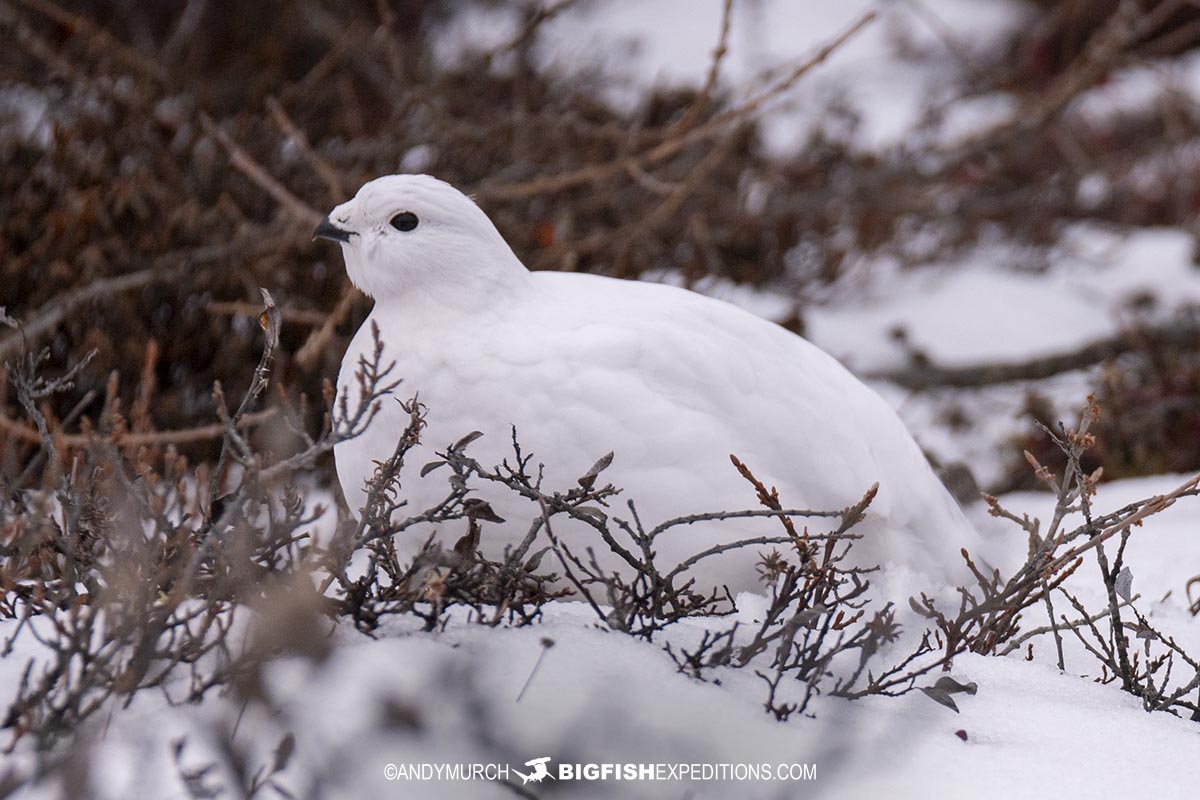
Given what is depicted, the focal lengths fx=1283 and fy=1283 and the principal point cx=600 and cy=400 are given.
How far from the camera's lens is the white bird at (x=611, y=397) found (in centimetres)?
200

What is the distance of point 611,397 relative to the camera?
2008mm

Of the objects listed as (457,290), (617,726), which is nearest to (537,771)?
(617,726)

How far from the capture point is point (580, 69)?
18.2 ft

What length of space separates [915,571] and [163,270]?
215 centimetres

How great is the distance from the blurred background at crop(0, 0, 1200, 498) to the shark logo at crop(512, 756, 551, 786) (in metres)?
0.60

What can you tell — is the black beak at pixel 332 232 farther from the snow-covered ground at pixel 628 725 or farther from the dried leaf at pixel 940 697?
the dried leaf at pixel 940 697

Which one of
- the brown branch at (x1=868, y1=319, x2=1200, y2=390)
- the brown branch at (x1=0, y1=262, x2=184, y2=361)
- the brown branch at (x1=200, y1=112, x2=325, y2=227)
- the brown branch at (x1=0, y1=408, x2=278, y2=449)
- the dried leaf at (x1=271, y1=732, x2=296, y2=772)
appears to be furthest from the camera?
the brown branch at (x1=868, y1=319, x2=1200, y2=390)

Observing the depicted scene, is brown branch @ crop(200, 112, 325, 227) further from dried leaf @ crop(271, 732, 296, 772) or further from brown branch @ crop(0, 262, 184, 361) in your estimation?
dried leaf @ crop(271, 732, 296, 772)

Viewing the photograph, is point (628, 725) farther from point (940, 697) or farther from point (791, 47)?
point (791, 47)

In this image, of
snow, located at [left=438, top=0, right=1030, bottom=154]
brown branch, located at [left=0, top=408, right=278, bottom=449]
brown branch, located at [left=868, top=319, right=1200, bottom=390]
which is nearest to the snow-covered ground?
brown branch, located at [left=0, top=408, right=278, bottom=449]

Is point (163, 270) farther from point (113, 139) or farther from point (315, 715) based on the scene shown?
point (315, 715)

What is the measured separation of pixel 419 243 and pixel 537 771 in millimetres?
1215

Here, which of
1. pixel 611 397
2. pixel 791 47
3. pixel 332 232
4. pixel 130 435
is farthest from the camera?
pixel 791 47

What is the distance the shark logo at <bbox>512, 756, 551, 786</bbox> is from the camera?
1.20 meters
